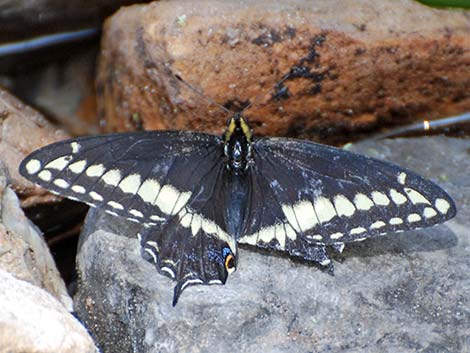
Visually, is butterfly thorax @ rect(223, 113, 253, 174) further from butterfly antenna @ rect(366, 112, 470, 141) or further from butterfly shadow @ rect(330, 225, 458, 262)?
butterfly antenna @ rect(366, 112, 470, 141)

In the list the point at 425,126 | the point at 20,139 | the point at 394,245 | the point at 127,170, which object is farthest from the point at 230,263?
the point at 425,126

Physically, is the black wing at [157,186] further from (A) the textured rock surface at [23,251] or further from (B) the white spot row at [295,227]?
(A) the textured rock surface at [23,251]

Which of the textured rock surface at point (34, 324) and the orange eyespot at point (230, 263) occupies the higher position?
the textured rock surface at point (34, 324)

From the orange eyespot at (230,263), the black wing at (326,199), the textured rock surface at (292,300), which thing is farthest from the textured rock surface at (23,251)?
the black wing at (326,199)

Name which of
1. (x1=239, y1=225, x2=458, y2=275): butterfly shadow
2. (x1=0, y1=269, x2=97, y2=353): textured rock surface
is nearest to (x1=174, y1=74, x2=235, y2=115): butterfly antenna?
(x1=239, y1=225, x2=458, y2=275): butterfly shadow

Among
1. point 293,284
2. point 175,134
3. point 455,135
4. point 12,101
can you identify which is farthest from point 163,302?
point 455,135

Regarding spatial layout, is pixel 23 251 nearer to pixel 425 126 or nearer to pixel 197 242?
pixel 197 242
